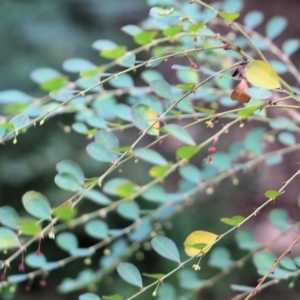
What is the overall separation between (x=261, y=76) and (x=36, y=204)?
8.5 inches

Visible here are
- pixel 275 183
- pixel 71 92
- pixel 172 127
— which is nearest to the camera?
pixel 172 127

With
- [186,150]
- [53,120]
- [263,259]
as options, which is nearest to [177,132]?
[186,150]

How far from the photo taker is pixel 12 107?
2.03ft

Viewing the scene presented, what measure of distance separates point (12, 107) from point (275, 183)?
1.23m

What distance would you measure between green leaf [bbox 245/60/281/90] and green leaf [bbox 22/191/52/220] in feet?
0.66

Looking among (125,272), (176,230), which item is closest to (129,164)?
(176,230)

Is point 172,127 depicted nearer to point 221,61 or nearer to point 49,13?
point 221,61

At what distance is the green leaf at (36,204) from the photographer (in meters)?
0.45

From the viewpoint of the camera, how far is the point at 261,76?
1.41 ft

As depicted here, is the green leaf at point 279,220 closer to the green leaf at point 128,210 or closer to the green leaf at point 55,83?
the green leaf at point 128,210

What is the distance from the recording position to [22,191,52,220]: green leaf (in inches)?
17.8

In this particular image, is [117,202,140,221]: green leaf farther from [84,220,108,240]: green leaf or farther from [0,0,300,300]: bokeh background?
[0,0,300,300]: bokeh background

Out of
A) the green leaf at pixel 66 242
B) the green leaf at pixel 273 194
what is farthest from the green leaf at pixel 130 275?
the green leaf at pixel 66 242

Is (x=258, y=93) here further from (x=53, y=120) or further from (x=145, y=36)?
(x=53, y=120)
